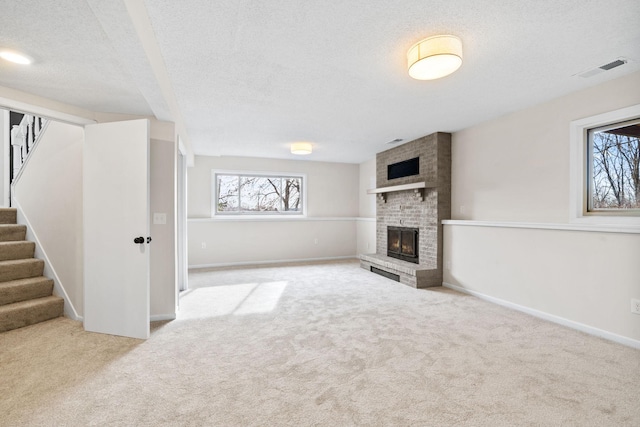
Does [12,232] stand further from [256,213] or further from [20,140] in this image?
[256,213]

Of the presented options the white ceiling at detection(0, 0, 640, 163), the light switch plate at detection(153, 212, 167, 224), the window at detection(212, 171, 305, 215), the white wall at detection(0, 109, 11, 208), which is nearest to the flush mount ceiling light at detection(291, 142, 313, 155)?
the white ceiling at detection(0, 0, 640, 163)

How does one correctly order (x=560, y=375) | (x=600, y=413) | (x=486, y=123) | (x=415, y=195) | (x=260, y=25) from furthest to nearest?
(x=415, y=195), (x=486, y=123), (x=560, y=375), (x=260, y=25), (x=600, y=413)

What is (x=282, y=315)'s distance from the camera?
10.9ft

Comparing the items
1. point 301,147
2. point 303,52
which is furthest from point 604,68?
point 301,147

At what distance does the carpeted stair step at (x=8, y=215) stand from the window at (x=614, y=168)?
22.0 feet

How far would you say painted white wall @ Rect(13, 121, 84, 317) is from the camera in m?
3.23

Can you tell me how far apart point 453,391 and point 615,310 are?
1988 millimetres

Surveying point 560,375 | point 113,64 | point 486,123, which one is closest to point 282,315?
point 560,375

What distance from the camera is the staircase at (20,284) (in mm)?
2997

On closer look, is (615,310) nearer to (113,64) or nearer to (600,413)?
(600,413)

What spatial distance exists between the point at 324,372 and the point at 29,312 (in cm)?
314

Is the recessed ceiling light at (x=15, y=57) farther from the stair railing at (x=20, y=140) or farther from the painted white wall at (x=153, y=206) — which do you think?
the stair railing at (x=20, y=140)

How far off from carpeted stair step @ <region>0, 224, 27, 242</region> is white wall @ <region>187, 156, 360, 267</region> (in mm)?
2641

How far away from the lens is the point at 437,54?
6.67 ft
